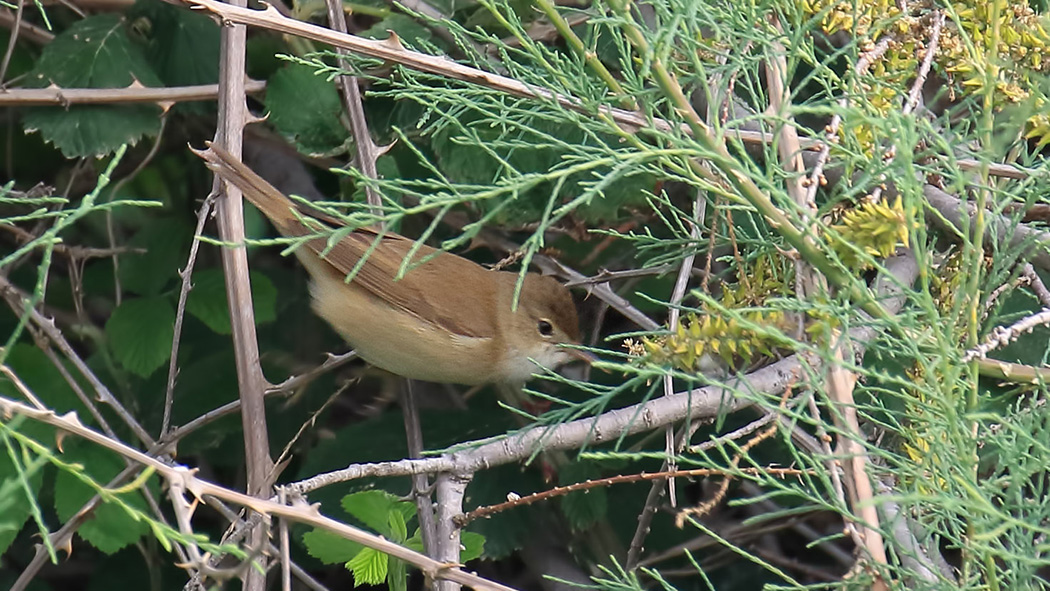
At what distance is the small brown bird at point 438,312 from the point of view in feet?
10.9

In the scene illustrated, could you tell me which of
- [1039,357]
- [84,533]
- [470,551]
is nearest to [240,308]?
[470,551]

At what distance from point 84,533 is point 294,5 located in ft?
4.93

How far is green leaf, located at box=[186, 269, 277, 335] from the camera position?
3.18 metres

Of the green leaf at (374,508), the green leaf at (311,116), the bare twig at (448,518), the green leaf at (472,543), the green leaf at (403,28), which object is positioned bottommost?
the green leaf at (472,543)

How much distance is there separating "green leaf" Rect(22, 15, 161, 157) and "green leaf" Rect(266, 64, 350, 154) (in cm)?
34

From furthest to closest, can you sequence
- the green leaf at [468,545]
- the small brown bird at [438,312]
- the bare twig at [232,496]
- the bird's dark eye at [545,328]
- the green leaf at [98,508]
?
1. the bird's dark eye at [545,328]
2. the small brown bird at [438,312]
3. the green leaf at [98,508]
4. the green leaf at [468,545]
5. the bare twig at [232,496]

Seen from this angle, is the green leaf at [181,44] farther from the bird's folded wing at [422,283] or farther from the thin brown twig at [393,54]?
the thin brown twig at [393,54]

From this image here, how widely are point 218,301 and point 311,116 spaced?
0.64 m

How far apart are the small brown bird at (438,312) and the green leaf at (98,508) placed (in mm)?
796

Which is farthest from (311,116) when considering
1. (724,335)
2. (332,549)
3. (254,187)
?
(724,335)

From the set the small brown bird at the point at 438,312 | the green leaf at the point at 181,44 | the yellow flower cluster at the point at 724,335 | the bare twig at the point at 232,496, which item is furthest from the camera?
the small brown bird at the point at 438,312

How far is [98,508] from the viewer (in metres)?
2.85

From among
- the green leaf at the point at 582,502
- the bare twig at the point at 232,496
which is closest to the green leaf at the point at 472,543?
the bare twig at the point at 232,496

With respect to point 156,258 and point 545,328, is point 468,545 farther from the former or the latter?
point 156,258
